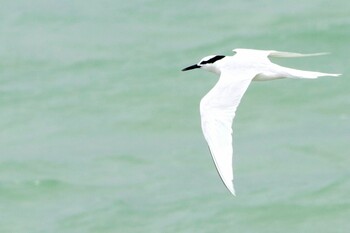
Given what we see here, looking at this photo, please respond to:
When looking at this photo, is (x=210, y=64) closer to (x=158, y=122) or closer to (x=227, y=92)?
(x=227, y=92)

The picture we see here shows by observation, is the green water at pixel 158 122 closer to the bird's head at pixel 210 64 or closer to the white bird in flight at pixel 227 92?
the bird's head at pixel 210 64

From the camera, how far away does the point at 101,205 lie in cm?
1489

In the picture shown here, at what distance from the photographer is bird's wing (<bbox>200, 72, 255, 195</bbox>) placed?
953 centimetres

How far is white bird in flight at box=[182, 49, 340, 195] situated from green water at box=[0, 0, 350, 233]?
3.13m

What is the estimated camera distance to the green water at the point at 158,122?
14.7m

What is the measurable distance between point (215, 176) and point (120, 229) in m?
1.34

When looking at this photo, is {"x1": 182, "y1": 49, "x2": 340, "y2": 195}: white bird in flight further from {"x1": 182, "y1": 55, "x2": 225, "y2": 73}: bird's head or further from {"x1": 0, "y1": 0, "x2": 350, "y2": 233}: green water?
{"x1": 0, "y1": 0, "x2": 350, "y2": 233}: green water

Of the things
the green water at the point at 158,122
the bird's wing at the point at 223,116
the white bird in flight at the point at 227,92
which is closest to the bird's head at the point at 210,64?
the white bird in flight at the point at 227,92

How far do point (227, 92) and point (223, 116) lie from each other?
439 millimetres

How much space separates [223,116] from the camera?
10.3 m

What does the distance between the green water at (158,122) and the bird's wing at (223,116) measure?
369 cm

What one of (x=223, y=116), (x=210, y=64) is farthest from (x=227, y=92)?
(x=210, y=64)

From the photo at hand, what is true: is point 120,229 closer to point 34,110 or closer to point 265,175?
point 265,175

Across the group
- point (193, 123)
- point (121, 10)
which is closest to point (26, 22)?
point (121, 10)
